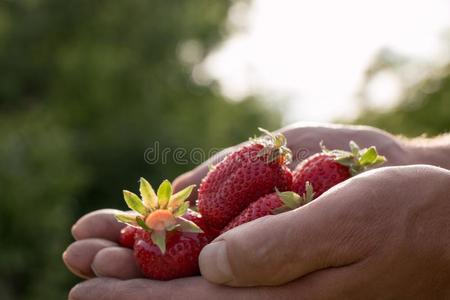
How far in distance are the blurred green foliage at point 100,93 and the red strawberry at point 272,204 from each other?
297 inches

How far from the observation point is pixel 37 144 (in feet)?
32.2

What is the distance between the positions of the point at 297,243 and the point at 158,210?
0.64 m

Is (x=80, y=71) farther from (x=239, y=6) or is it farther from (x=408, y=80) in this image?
(x=408, y=80)

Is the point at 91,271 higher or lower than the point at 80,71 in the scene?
lower

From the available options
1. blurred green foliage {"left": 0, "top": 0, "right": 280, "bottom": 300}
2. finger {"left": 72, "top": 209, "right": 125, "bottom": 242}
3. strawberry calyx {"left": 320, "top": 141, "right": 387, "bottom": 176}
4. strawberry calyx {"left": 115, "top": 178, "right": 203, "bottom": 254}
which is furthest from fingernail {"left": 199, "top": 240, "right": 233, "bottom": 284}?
blurred green foliage {"left": 0, "top": 0, "right": 280, "bottom": 300}

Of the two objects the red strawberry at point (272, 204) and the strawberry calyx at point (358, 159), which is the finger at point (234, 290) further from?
the strawberry calyx at point (358, 159)

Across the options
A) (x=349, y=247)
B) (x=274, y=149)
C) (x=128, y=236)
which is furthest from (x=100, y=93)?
(x=349, y=247)

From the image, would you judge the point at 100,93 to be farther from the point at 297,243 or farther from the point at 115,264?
the point at 297,243

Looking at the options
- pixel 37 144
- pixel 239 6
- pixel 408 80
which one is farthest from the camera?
pixel 408 80

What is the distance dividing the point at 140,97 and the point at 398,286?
11.8m

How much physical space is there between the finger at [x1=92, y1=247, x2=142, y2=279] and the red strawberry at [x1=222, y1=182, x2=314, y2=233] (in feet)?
1.42

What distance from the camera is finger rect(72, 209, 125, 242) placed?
3.04 meters

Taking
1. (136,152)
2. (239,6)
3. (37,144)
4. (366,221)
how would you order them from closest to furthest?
(366,221), (37,144), (136,152), (239,6)

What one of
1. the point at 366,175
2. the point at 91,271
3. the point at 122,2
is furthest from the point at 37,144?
the point at 366,175
